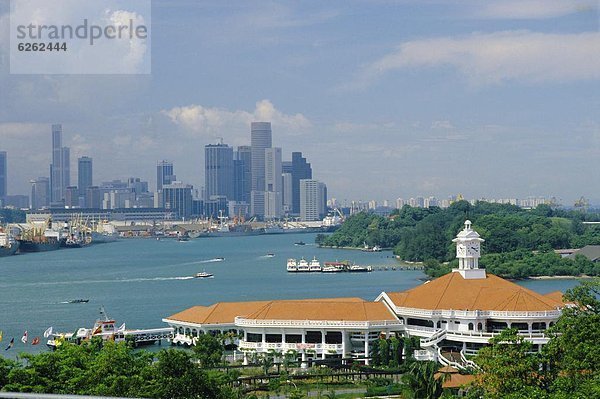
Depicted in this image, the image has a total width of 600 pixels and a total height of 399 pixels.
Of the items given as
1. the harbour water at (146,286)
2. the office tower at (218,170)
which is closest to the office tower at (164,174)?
the office tower at (218,170)

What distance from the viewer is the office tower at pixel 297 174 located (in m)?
112

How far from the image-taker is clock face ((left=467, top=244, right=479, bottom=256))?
15.5 metres

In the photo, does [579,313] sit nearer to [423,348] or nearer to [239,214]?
[423,348]

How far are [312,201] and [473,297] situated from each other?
93.5 m

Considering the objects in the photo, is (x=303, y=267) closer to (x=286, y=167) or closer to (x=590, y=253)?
(x=590, y=253)

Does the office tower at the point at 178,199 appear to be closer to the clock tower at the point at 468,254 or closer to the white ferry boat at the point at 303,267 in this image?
the white ferry boat at the point at 303,267

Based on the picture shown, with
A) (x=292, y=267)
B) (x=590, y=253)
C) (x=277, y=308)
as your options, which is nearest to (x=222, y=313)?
(x=277, y=308)

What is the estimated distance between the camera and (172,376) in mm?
9234

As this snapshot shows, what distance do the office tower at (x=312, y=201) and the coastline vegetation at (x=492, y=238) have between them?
47.5m

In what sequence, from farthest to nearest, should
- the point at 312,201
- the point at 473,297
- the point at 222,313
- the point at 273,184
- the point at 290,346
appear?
the point at 273,184, the point at 312,201, the point at 222,313, the point at 473,297, the point at 290,346

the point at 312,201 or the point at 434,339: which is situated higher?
the point at 312,201

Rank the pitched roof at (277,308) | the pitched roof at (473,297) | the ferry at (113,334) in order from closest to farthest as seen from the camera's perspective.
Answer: the pitched roof at (473,297), the pitched roof at (277,308), the ferry at (113,334)

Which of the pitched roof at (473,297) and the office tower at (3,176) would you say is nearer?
the pitched roof at (473,297)

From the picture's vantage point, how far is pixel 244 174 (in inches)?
4525
